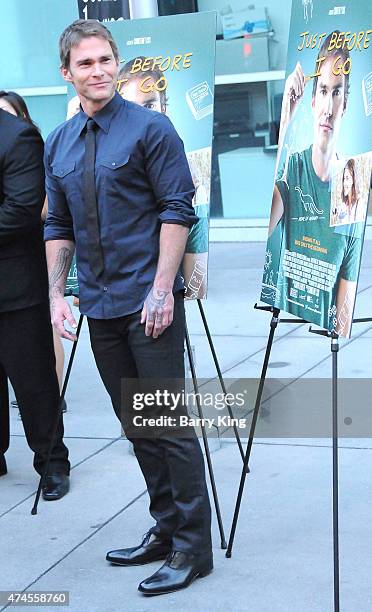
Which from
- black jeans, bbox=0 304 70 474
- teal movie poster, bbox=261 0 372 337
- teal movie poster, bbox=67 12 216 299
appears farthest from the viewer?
→ black jeans, bbox=0 304 70 474

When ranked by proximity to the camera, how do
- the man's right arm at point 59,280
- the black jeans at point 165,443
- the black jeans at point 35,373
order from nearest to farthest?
the black jeans at point 165,443 → the man's right arm at point 59,280 → the black jeans at point 35,373

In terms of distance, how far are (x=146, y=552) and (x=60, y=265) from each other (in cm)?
118

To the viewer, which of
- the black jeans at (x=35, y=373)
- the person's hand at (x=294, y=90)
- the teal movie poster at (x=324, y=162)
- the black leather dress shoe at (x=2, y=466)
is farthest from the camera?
the black leather dress shoe at (x=2, y=466)

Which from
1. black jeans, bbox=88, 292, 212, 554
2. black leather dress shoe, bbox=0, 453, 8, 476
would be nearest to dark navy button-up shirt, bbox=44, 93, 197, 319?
black jeans, bbox=88, 292, 212, 554

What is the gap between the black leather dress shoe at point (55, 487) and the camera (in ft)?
16.3

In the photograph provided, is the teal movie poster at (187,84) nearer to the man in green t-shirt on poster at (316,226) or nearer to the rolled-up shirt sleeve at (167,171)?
the man in green t-shirt on poster at (316,226)

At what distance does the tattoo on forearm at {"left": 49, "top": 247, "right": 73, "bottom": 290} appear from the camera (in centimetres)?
417

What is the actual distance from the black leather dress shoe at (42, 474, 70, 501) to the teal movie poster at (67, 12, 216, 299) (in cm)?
111

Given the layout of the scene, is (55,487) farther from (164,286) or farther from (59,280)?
(164,286)

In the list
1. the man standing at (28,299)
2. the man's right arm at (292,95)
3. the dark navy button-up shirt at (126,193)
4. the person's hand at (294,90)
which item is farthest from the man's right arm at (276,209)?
the man standing at (28,299)

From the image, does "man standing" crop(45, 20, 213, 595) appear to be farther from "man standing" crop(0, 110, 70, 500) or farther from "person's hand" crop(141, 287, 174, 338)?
"man standing" crop(0, 110, 70, 500)

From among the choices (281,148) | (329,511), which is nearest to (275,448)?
(329,511)

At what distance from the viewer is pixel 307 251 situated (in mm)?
4004

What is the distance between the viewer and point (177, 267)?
3816 millimetres
